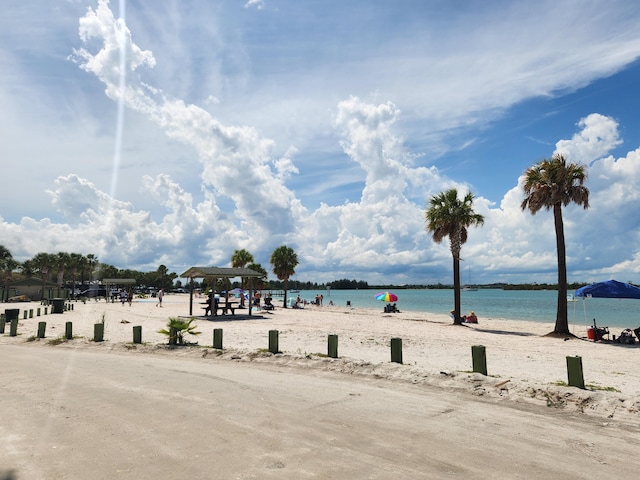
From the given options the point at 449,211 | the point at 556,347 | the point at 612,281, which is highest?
the point at 449,211

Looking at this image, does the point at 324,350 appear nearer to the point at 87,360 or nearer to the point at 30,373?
the point at 87,360

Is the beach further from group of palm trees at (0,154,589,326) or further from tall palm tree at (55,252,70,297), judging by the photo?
tall palm tree at (55,252,70,297)

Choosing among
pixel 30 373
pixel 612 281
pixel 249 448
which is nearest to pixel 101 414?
pixel 249 448

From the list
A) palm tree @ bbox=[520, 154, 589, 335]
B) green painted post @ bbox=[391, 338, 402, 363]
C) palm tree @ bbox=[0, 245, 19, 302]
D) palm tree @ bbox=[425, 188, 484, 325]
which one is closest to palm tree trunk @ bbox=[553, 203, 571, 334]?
palm tree @ bbox=[520, 154, 589, 335]

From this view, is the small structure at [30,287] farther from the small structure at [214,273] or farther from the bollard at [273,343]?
the bollard at [273,343]

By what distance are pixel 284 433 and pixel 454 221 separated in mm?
25593

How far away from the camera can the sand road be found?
4922mm

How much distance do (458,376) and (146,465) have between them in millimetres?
6818

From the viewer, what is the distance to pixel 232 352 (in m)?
13.4

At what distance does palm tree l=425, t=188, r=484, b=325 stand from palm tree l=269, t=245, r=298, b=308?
2008 cm

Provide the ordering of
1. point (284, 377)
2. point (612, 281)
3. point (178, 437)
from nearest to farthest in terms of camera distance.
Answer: point (178, 437)
point (284, 377)
point (612, 281)

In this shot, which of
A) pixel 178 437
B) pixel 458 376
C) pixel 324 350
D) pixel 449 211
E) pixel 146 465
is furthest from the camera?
pixel 449 211

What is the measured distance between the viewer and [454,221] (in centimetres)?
2950

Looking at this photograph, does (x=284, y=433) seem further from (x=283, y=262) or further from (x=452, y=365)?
(x=283, y=262)
